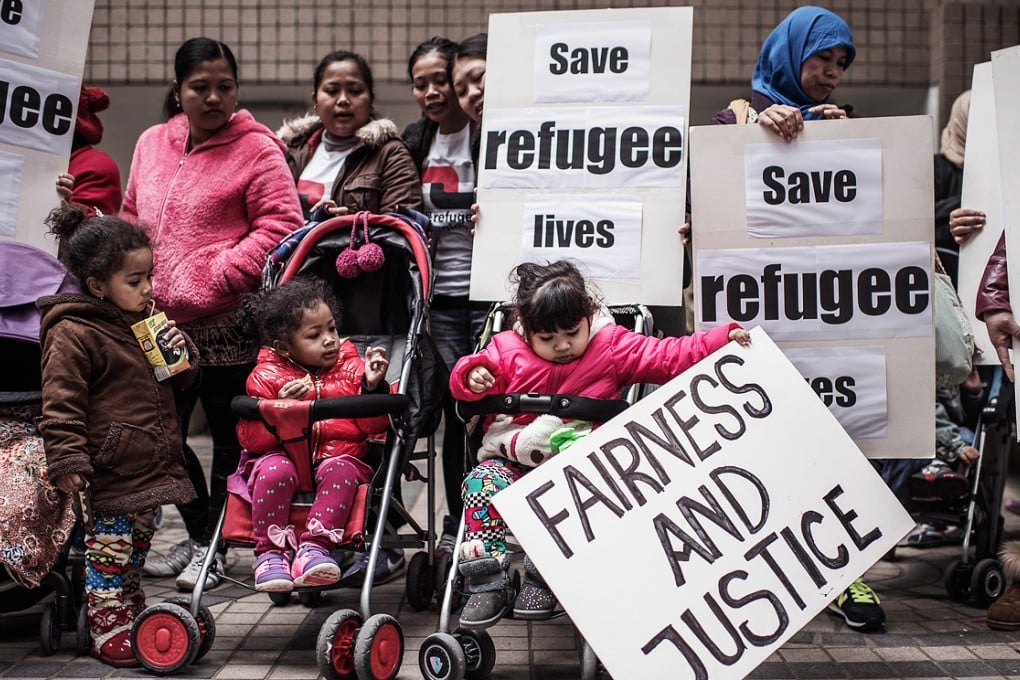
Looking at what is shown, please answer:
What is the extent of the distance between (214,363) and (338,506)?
3.96 ft

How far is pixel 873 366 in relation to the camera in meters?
3.64

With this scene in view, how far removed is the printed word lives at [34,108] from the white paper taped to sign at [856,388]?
2.79 metres

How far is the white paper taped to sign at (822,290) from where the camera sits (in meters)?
3.62

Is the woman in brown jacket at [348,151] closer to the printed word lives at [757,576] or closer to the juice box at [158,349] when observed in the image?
the juice box at [158,349]

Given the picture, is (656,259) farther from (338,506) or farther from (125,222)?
(125,222)

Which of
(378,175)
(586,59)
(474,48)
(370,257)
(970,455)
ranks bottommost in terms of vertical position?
(970,455)

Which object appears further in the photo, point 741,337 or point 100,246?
point 100,246

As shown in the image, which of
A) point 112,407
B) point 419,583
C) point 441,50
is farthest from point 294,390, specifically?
point 441,50

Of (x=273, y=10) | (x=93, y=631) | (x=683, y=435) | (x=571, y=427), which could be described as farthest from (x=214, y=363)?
(x=273, y=10)

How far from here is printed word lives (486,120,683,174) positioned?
389 centimetres

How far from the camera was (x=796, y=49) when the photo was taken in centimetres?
393

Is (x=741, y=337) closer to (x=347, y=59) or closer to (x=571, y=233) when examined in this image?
(x=571, y=233)

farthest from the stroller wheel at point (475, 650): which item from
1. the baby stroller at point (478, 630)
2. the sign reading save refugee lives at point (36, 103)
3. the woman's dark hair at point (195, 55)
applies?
the woman's dark hair at point (195, 55)

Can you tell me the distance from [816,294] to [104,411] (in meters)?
2.40
